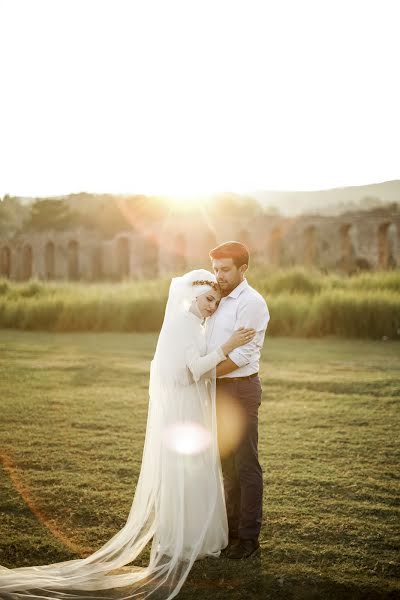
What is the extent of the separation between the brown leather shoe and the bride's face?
1330 millimetres

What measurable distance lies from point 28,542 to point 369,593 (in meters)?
1.99

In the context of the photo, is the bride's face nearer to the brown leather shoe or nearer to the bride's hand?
the bride's hand

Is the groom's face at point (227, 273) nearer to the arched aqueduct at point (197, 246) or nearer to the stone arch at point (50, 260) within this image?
the arched aqueduct at point (197, 246)

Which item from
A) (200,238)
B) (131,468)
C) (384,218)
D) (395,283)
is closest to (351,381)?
(131,468)

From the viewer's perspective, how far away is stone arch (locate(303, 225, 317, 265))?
3716cm

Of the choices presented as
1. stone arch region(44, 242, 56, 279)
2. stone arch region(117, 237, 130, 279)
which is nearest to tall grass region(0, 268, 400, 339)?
stone arch region(117, 237, 130, 279)

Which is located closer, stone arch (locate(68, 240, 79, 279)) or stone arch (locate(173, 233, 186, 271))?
stone arch (locate(173, 233, 186, 271))

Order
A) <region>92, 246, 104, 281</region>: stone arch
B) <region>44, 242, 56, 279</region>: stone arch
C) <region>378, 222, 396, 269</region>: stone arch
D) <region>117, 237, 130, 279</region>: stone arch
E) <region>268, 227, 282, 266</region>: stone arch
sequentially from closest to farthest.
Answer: <region>378, 222, 396, 269</region>: stone arch < <region>268, 227, 282, 266</region>: stone arch < <region>117, 237, 130, 279</region>: stone arch < <region>92, 246, 104, 281</region>: stone arch < <region>44, 242, 56, 279</region>: stone arch

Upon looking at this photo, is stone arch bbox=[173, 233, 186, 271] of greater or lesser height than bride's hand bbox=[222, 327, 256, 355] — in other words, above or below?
above

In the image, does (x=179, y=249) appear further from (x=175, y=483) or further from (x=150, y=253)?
(x=175, y=483)

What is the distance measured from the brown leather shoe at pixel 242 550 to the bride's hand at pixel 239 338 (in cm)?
111

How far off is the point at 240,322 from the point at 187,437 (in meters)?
0.73

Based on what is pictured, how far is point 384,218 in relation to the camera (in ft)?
114

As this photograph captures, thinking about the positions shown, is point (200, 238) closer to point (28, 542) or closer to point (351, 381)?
point (351, 381)
